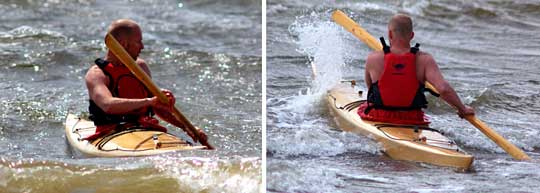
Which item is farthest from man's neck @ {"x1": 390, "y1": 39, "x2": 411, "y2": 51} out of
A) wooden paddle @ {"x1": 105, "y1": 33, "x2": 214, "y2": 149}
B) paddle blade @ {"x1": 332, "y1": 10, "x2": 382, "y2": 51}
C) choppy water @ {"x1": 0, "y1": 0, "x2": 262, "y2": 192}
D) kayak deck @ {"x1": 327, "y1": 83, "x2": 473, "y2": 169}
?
wooden paddle @ {"x1": 105, "y1": 33, "x2": 214, "y2": 149}

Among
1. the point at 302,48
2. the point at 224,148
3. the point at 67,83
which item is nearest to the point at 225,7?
the point at 67,83

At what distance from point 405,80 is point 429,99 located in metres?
0.31

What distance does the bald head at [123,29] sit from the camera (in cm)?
227

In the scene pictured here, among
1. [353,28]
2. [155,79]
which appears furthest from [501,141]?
[155,79]

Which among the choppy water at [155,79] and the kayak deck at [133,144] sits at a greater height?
the kayak deck at [133,144]

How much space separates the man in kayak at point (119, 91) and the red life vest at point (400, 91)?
1.36ft

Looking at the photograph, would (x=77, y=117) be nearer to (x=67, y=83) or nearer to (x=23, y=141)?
(x=23, y=141)

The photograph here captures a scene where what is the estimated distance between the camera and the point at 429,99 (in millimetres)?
2594

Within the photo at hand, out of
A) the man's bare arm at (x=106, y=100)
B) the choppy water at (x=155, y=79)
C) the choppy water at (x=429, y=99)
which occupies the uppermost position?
the man's bare arm at (x=106, y=100)

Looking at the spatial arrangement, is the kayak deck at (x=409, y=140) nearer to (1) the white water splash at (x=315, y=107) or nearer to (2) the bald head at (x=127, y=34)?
(1) the white water splash at (x=315, y=107)

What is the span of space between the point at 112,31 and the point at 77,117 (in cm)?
43

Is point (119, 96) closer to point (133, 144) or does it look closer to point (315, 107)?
point (133, 144)

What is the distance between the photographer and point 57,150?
2.52 m

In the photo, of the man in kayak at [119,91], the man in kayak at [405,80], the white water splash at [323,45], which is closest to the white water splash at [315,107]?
the white water splash at [323,45]
